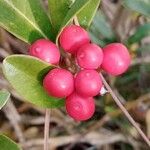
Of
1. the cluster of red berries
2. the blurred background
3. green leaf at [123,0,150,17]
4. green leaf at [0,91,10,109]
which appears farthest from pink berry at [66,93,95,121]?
the blurred background

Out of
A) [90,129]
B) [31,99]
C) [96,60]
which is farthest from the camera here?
[90,129]

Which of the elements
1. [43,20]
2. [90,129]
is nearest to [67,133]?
[90,129]

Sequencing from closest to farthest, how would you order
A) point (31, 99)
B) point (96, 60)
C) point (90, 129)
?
point (96, 60) < point (31, 99) < point (90, 129)

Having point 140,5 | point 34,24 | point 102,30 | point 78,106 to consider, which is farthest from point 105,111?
point 78,106

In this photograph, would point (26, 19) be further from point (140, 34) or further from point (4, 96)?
point (140, 34)

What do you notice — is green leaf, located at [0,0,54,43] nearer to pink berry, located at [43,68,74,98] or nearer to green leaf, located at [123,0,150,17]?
pink berry, located at [43,68,74,98]

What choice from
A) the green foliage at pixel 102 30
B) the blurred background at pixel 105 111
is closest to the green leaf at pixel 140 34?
the blurred background at pixel 105 111

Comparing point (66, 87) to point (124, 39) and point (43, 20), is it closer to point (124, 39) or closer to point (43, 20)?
point (43, 20)
